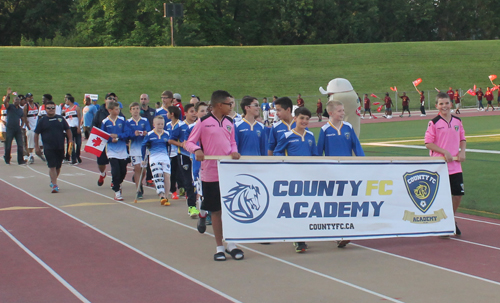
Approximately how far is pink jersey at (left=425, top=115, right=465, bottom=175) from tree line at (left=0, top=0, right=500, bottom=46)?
65263 millimetres

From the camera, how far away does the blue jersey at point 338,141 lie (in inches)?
324

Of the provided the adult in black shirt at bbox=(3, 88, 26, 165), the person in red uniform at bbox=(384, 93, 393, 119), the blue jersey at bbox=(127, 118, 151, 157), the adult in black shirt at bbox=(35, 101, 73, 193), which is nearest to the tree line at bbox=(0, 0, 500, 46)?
the person in red uniform at bbox=(384, 93, 393, 119)

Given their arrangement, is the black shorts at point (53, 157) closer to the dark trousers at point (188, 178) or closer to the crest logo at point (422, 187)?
the dark trousers at point (188, 178)

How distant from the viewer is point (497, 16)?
92125 millimetres

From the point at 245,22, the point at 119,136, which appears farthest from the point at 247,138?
the point at 245,22

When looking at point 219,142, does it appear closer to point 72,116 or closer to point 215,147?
point 215,147

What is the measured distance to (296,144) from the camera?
26.9 ft

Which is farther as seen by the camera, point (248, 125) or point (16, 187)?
point (16, 187)

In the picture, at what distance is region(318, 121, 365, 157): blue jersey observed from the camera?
8.22 metres

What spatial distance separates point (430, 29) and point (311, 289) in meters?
92.3

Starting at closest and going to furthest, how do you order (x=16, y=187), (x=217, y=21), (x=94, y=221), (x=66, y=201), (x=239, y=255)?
(x=239, y=255) < (x=94, y=221) < (x=66, y=201) < (x=16, y=187) < (x=217, y=21)

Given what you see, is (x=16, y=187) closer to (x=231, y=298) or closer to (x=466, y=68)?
(x=231, y=298)

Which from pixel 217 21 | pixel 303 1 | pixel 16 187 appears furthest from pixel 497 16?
pixel 16 187

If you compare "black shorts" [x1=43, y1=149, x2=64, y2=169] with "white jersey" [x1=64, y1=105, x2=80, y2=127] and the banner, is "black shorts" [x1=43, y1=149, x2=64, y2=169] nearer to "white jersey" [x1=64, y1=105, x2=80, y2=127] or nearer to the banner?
"white jersey" [x1=64, y1=105, x2=80, y2=127]
